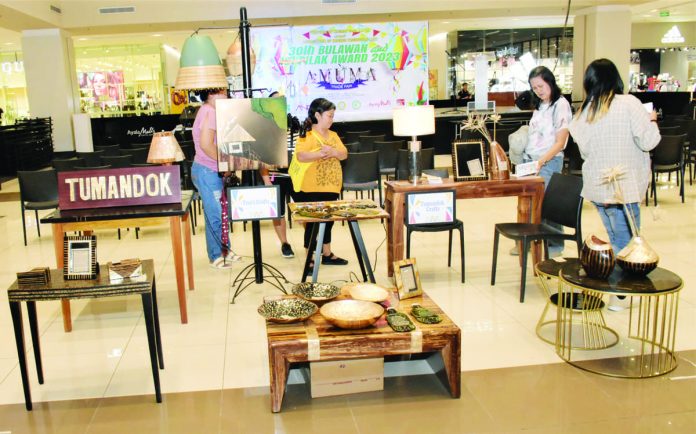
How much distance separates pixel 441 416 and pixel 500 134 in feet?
25.3

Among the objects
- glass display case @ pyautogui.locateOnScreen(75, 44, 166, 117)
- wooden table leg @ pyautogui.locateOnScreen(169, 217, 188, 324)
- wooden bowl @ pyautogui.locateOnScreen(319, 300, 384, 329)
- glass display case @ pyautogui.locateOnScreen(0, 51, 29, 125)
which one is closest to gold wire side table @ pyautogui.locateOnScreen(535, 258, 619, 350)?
wooden bowl @ pyautogui.locateOnScreen(319, 300, 384, 329)

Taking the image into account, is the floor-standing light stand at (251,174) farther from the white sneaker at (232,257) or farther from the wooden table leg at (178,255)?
the white sneaker at (232,257)

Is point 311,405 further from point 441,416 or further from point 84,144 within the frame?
point 84,144

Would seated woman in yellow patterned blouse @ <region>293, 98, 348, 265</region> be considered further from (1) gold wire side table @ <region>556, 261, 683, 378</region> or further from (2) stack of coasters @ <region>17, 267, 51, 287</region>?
(2) stack of coasters @ <region>17, 267, 51, 287</region>

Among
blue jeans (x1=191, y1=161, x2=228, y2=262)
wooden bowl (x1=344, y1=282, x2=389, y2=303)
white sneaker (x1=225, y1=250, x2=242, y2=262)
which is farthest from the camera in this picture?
white sneaker (x1=225, y1=250, x2=242, y2=262)

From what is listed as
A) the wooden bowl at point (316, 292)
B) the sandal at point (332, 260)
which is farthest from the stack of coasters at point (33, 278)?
the sandal at point (332, 260)

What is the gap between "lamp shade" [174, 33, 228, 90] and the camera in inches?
153

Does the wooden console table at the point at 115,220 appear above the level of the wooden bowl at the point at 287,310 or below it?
above

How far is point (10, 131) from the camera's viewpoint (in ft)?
38.0

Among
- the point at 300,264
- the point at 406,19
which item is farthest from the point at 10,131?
the point at 300,264

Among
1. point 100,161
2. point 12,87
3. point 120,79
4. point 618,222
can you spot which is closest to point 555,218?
point 618,222

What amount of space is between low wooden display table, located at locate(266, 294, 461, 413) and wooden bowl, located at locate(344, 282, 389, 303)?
0.89 feet

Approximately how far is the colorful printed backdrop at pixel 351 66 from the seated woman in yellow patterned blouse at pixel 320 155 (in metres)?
7.13

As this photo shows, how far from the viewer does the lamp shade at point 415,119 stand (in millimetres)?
4434
